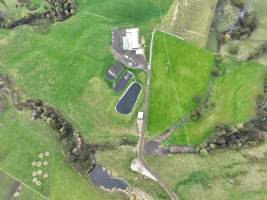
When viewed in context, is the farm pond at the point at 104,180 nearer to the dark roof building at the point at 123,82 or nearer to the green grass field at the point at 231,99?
the green grass field at the point at 231,99

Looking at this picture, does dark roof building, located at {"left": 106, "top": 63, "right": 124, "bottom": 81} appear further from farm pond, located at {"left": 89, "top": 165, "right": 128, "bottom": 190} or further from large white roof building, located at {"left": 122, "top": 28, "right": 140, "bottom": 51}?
farm pond, located at {"left": 89, "top": 165, "right": 128, "bottom": 190}

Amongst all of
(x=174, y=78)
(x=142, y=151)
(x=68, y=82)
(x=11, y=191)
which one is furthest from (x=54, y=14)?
(x=11, y=191)

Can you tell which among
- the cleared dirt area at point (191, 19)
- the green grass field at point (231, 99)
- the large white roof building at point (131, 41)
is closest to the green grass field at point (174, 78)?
the cleared dirt area at point (191, 19)

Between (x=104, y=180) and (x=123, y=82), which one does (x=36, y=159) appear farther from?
(x=123, y=82)

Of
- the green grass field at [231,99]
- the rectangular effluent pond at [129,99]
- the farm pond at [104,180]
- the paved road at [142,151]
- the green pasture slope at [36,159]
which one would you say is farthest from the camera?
the rectangular effluent pond at [129,99]

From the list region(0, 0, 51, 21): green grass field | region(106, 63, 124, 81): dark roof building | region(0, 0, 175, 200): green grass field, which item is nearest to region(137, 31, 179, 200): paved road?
region(0, 0, 175, 200): green grass field

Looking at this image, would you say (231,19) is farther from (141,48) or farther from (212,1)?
(141,48)
